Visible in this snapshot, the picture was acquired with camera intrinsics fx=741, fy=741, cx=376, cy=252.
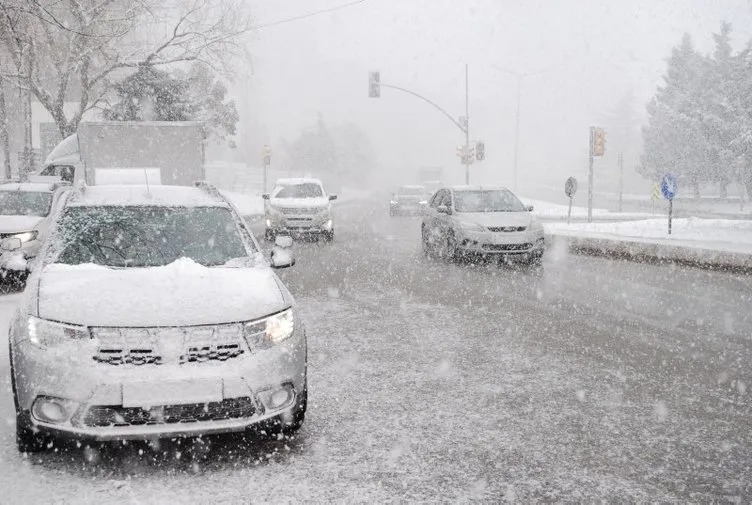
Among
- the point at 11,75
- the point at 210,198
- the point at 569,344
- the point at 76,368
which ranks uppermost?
the point at 11,75

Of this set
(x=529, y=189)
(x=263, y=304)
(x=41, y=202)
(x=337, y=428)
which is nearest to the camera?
(x=263, y=304)

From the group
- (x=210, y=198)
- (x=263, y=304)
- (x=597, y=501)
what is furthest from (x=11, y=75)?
(x=597, y=501)

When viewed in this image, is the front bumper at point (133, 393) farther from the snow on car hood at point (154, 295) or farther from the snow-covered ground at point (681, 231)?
the snow-covered ground at point (681, 231)

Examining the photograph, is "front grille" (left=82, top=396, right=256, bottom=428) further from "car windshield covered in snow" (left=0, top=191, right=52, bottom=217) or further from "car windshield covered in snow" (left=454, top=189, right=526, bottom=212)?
"car windshield covered in snow" (left=454, top=189, right=526, bottom=212)

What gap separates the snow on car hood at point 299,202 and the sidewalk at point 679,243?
6.31 meters

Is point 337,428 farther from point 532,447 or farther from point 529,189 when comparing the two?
point 529,189

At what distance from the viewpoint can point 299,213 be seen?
66.2 feet

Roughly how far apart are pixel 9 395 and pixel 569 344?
4965 mm

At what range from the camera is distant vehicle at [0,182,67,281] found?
37.4ft

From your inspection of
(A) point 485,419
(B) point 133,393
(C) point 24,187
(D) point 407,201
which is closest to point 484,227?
(C) point 24,187

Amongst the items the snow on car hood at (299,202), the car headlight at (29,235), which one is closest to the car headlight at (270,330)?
the car headlight at (29,235)

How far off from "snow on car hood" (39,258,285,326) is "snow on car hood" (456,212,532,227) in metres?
9.86

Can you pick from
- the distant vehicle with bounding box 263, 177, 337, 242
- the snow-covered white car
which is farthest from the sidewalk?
the snow-covered white car

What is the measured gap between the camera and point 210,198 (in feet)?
20.4
